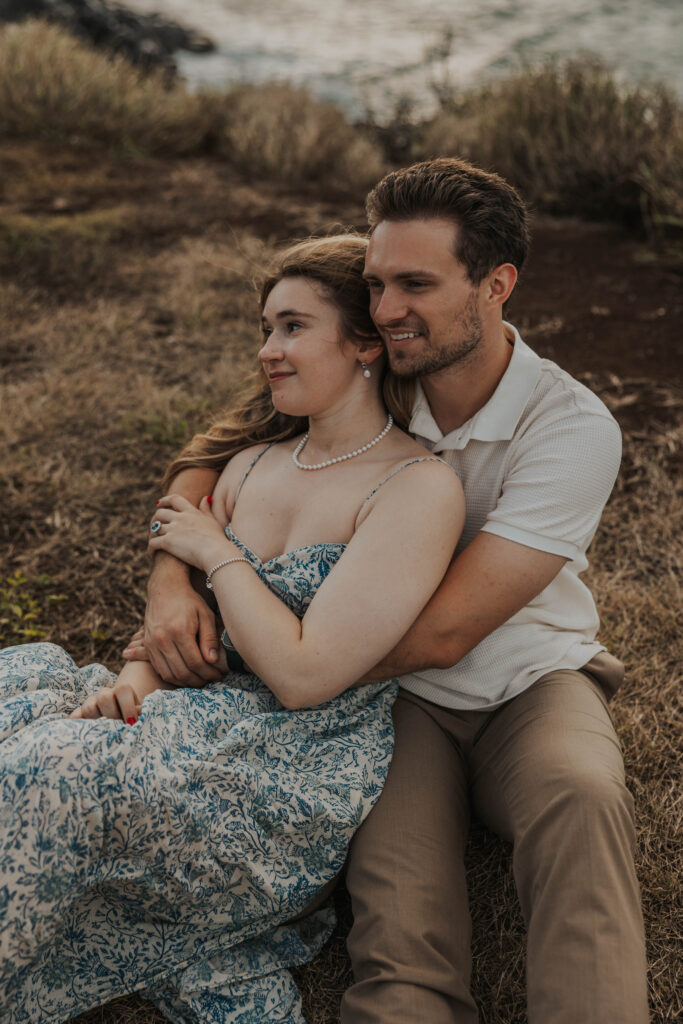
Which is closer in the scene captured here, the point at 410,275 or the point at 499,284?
the point at 410,275

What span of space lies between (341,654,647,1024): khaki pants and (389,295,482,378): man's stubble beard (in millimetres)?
896

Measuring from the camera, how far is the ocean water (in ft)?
53.6

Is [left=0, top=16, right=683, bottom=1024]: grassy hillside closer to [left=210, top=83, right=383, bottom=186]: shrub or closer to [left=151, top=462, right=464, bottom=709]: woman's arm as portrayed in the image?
[left=210, top=83, right=383, bottom=186]: shrub

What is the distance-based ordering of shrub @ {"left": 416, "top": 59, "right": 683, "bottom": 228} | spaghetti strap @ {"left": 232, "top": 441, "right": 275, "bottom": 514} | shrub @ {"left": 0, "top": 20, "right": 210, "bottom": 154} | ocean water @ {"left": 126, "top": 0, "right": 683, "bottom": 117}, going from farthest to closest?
ocean water @ {"left": 126, "top": 0, "right": 683, "bottom": 117}, shrub @ {"left": 0, "top": 20, "right": 210, "bottom": 154}, shrub @ {"left": 416, "top": 59, "right": 683, "bottom": 228}, spaghetti strap @ {"left": 232, "top": 441, "right": 275, "bottom": 514}

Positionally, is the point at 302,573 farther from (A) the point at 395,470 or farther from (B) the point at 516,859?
(B) the point at 516,859

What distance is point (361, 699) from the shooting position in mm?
2369

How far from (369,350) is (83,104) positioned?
9.02 m

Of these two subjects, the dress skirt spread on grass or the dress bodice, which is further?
the dress bodice

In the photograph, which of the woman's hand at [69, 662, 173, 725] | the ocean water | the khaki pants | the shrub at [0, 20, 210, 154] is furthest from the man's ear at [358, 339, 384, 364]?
the ocean water

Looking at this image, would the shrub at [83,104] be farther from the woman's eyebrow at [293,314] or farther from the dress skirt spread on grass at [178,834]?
the dress skirt spread on grass at [178,834]

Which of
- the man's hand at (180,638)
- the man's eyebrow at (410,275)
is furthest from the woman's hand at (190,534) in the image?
the man's eyebrow at (410,275)

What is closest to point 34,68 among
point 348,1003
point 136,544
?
point 136,544

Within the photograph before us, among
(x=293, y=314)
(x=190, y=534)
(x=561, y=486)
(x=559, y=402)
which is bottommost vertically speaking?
(x=190, y=534)

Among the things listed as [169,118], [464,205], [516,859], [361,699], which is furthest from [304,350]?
[169,118]
